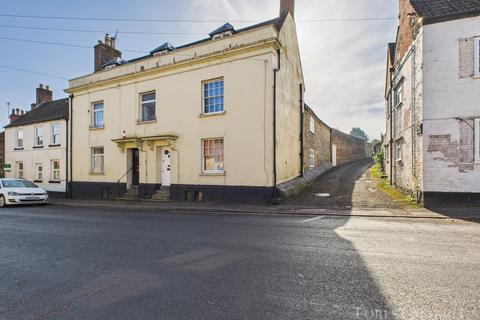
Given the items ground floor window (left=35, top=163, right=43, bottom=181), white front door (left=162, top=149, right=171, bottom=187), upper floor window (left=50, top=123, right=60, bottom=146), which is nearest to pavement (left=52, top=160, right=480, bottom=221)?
white front door (left=162, top=149, right=171, bottom=187)

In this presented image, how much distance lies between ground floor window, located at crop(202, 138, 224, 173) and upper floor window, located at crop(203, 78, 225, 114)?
1.68 m

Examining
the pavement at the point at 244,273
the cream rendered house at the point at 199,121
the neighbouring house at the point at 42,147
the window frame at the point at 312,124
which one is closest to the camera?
the pavement at the point at 244,273

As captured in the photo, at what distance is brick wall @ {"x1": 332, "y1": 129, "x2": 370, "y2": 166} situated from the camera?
33094 millimetres

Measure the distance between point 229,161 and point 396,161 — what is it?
977 centimetres

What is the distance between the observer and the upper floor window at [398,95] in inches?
613

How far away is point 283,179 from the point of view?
15.4 meters

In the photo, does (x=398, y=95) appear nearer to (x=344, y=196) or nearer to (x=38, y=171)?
(x=344, y=196)

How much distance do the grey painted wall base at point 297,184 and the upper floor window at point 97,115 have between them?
1326 centimetres

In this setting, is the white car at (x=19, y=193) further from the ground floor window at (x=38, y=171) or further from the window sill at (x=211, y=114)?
the window sill at (x=211, y=114)

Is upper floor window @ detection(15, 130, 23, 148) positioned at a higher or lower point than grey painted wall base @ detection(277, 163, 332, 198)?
higher

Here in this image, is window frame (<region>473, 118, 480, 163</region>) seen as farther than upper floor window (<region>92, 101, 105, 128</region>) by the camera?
No

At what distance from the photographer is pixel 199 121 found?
1558 centimetres

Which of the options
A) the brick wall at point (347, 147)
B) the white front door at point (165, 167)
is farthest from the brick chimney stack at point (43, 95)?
the brick wall at point (347, 147)

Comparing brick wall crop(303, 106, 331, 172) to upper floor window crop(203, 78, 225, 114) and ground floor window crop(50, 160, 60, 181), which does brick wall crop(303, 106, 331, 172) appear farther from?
ground floor window crop(50, 160, 60, 181)
